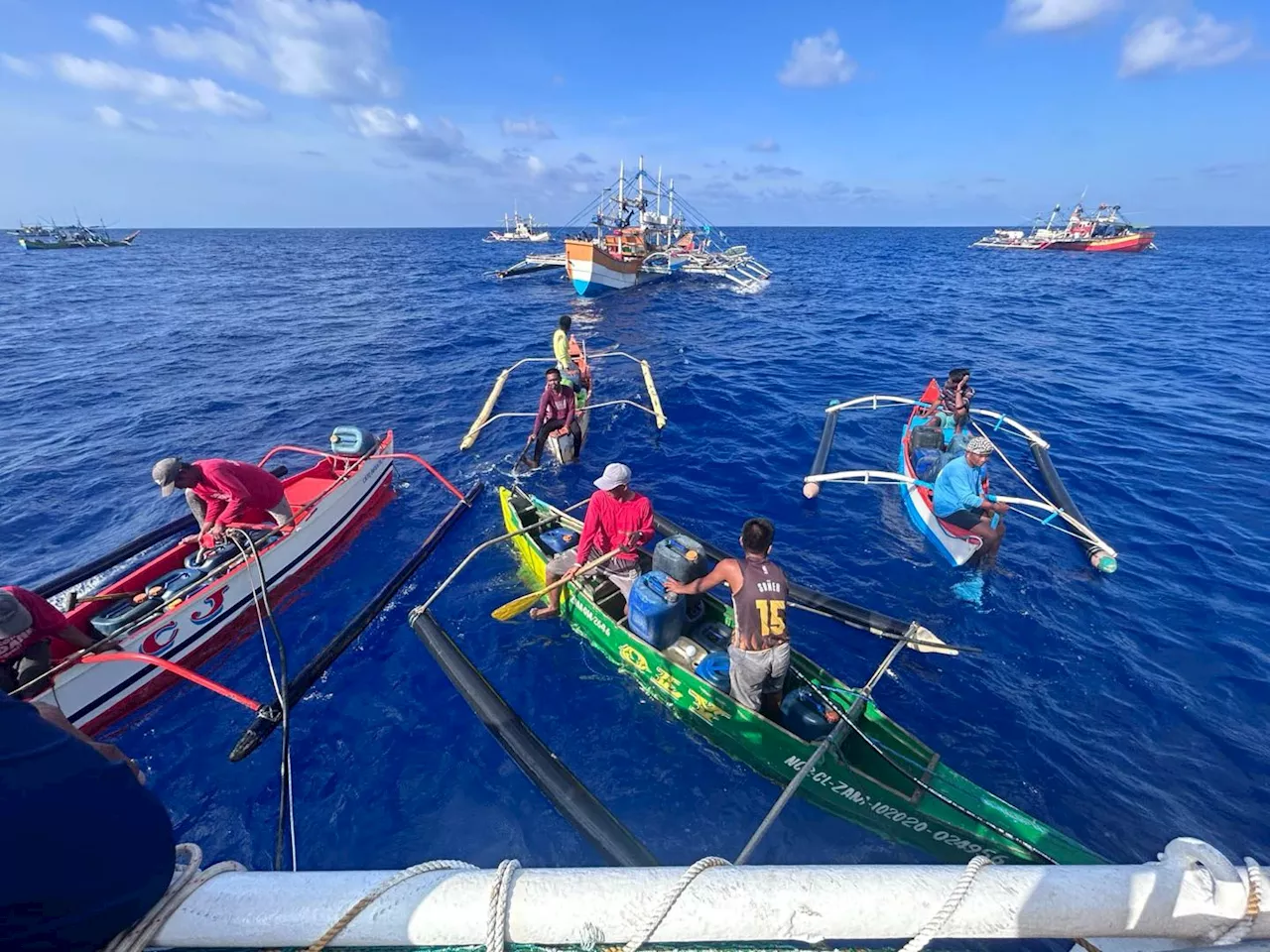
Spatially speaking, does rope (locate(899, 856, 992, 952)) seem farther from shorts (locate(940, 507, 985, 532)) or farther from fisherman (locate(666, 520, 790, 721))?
shorts (locate(940, 507, 985, 532))

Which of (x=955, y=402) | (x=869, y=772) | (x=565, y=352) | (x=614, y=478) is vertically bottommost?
(x=869, y=772)

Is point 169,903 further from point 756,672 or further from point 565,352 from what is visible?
point 565,352

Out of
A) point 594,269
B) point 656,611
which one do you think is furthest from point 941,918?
point 594,269

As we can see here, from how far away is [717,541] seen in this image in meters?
11.8

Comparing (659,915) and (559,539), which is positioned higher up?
(659,915)

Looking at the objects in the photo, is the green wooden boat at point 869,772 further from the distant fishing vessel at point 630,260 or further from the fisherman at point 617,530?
the distant fishing vessel at point 630,260

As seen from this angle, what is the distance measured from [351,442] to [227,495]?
132 inches

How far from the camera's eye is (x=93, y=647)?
732 cm

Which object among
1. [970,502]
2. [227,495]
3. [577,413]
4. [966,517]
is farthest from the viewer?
[577,413]

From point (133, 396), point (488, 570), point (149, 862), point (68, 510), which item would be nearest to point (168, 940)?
point (149, 862)

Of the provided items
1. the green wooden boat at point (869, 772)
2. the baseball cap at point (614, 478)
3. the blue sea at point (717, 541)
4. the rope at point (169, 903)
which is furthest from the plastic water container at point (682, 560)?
the rope at point (169, 903)

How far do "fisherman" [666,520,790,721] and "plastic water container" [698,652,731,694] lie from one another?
10.7 inches

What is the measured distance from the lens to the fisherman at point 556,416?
14355mm

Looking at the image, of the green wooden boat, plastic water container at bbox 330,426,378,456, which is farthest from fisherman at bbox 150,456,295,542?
the green wooden boat
